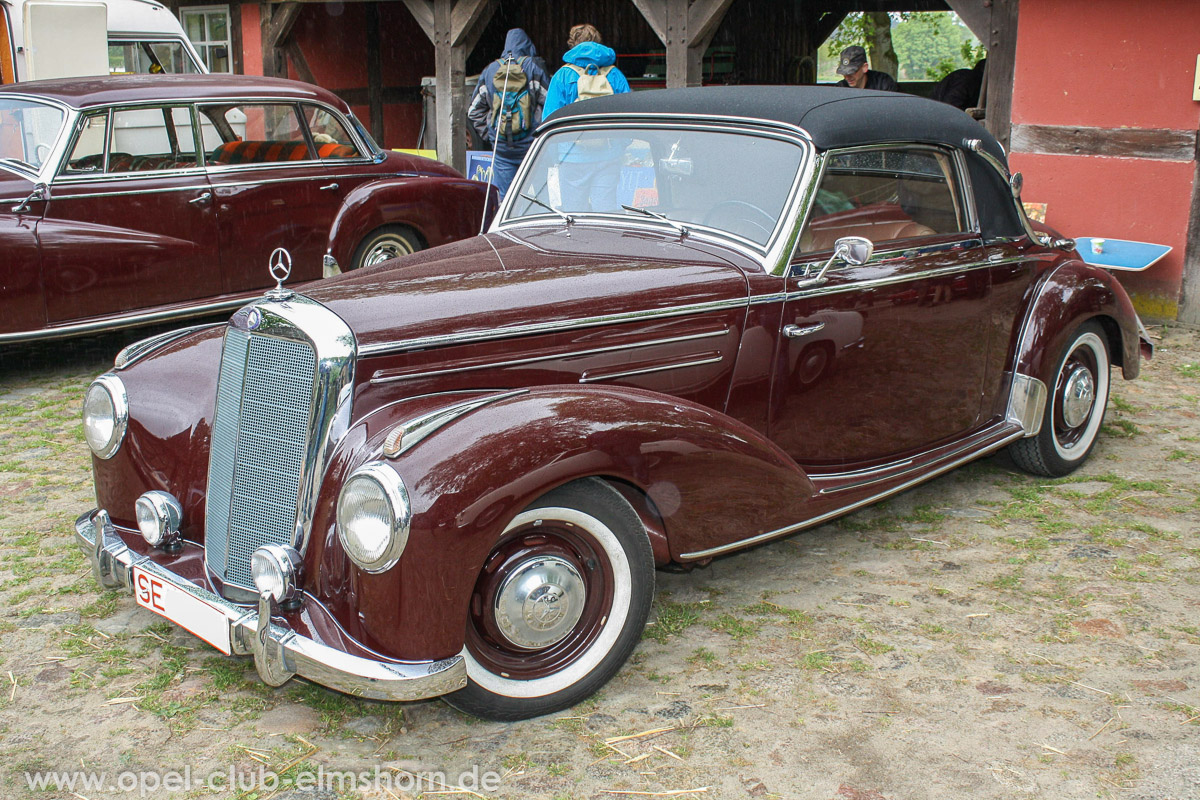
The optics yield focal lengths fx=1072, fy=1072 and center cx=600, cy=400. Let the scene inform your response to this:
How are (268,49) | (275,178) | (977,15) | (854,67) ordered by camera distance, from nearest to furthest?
(275,178), (854,67), (977,15), (268,49)

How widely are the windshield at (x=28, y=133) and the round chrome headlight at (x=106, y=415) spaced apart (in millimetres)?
3410

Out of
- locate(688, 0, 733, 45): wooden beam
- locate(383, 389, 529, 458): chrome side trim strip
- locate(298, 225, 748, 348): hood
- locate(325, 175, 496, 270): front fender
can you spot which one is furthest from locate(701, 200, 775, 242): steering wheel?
locate(688, 0, 733, 45): wooden beam

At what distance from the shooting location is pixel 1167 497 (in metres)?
4.50

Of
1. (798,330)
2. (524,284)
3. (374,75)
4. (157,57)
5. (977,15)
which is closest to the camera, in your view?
(524,284)

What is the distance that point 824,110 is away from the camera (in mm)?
3668

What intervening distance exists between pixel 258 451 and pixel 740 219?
5.79 ft

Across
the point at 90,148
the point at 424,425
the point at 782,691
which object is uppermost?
the point at 90,148

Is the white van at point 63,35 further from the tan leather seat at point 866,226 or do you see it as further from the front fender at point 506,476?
the front fender at point 506,476

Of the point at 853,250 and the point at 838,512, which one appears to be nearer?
the point at 853,250

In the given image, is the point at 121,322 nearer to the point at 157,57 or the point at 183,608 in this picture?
the point at 183,608

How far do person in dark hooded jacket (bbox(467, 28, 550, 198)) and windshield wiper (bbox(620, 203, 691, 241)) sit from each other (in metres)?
4.44

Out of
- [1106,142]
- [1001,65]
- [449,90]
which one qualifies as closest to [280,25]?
Result: [449,90]

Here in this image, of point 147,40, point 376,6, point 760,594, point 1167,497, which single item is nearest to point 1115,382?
point 1167,497

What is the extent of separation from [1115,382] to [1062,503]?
7.07 feet
